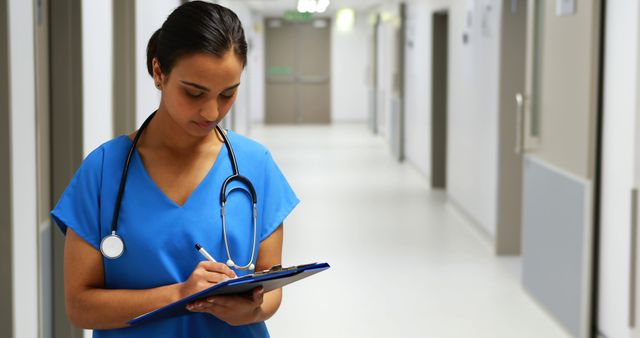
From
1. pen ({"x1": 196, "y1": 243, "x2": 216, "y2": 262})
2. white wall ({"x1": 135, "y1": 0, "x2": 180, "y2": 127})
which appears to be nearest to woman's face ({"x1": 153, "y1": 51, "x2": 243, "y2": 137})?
pen ({"x1": 196, "y1": 243, "x2": 216, "y2": 262})

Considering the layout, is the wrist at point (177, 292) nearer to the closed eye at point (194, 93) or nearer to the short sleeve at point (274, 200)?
the short sleeve at point (274, 200)

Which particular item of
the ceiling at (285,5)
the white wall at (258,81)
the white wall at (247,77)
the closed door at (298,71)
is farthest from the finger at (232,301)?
the closed door at (298,71)

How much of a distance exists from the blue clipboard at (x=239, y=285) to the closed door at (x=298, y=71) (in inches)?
969

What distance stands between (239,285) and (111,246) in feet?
0.86

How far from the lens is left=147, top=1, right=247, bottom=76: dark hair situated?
1.73 metres

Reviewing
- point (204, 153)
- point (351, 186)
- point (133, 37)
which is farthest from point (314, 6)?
point (204, 153)

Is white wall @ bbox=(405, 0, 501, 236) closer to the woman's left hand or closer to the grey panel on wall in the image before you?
the grey panel on wall

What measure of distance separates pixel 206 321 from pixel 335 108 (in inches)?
982

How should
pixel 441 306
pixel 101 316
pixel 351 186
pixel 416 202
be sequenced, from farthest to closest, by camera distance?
pixel 351 186 < pixel 416 202 < pixel 441 306 < pixel 101 316

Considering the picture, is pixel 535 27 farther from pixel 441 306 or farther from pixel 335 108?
pixel 335 108

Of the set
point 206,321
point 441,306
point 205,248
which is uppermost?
point 205,248

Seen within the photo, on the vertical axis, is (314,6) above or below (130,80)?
above

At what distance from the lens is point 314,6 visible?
13.6m

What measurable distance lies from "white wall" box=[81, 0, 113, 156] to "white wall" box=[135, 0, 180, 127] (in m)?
0.25
